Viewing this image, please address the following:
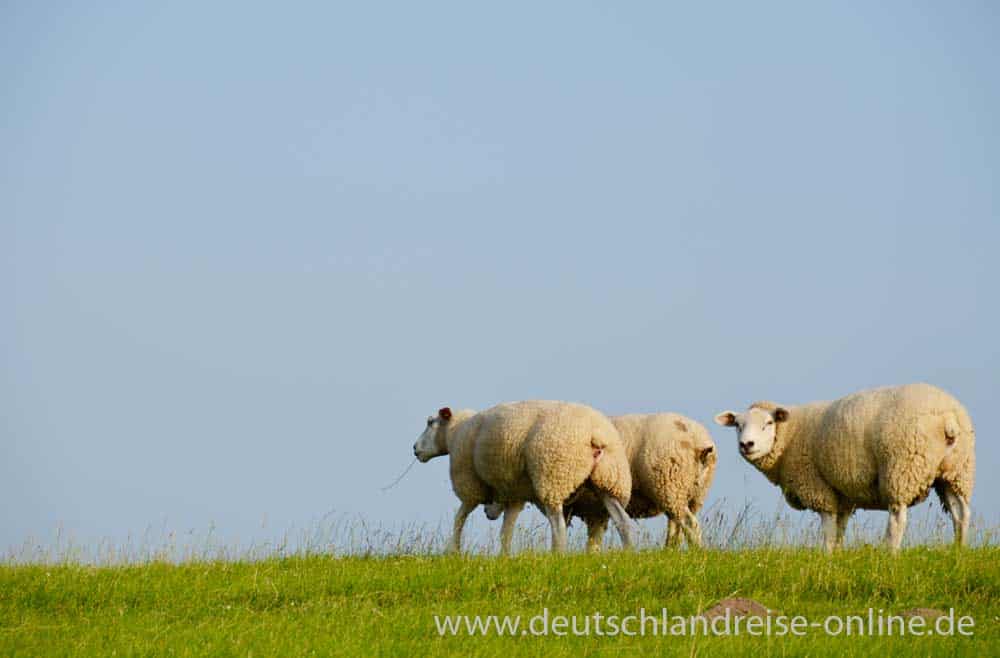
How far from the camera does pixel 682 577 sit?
13992 mm

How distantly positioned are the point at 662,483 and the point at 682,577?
15.6ft

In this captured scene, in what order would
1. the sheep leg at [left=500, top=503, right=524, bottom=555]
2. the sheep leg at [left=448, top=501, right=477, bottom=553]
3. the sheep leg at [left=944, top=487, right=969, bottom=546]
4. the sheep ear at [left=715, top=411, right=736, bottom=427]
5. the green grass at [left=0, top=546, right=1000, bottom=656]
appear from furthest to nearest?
the sheep leg at [left=448, top=501, right=477, bottom=553] < the sheep leg at [left=500, top=503, right=524, bottom=555] < the sheep ear at [left=715, top=411, right=736, bottom=427] < the sheep leg at [left=944, top=487, right=969, bottom=546] < the green grass at [left=0, top=546, right=1000, bottom=656]

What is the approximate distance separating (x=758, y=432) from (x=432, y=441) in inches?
248

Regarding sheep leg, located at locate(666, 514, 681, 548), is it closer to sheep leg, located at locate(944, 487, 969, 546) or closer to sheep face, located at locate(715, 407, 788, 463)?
sheep face, located at locate(715, 407, 788, 463)

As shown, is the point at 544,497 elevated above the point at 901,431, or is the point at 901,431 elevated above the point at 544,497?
the point at 901,431

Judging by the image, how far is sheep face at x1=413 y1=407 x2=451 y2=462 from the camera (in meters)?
22.1

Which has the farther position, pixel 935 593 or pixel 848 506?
pixel 848 506

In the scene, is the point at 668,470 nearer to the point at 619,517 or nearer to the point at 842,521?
the point at 619,517

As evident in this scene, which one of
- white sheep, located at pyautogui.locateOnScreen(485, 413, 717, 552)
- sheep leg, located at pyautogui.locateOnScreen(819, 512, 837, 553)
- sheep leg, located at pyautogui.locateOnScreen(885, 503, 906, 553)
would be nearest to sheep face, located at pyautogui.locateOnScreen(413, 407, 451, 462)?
white sheep, located at pyautogui.locateOnScreen(485, 413, 717, 552)

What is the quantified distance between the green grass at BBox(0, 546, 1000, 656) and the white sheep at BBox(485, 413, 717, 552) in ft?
10.0

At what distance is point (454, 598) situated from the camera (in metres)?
13.8

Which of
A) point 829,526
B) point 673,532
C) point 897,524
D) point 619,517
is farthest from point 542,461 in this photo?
point 897,524

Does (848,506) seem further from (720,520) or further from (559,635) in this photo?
(559,635)

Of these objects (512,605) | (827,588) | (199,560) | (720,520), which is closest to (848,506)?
(720,520)
